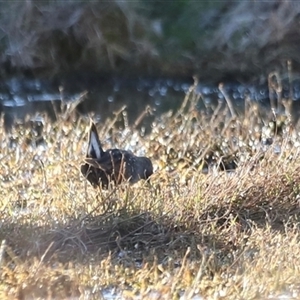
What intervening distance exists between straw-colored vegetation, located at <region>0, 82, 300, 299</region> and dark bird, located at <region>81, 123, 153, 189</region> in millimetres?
118

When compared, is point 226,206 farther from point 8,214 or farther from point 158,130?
point 158,130

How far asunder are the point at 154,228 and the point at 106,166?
0.90 meters

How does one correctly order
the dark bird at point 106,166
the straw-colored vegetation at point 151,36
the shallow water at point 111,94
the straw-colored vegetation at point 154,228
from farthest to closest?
the straw-colored vegetation at point 151,36, the shallow water at point 111,94, the dark bird at point 106,166, the straw-colored vegetation at point 154,228

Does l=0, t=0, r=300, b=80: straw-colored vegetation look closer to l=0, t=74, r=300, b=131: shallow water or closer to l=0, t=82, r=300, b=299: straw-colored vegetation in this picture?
l=0, t=74, r=300, b=131: shallow water

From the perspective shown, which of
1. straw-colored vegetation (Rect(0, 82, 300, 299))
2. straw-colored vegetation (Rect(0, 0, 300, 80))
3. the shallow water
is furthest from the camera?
straw-colored vegetation (Rect(0, 0, 300, 80))

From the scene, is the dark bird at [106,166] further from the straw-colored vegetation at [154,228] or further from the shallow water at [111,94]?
the shallow water at [111,94]

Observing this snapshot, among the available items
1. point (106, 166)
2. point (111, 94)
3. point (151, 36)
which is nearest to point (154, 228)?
point (106, 166)

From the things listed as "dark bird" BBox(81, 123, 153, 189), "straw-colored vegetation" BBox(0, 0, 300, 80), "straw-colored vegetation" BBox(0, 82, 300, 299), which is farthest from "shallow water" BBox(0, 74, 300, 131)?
"dark bird" BBox(81, 123, 153, 189)

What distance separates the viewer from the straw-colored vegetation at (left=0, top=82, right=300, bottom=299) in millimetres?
4062

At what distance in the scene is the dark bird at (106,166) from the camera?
567 cm

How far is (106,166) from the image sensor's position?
5750 millimetres

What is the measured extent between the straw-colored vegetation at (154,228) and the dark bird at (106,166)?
0.12 metres

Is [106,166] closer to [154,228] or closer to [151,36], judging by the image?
[154,228]

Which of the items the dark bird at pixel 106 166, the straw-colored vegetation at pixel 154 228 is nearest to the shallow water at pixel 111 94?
the straw-colored vegetation at pixel 154 228
